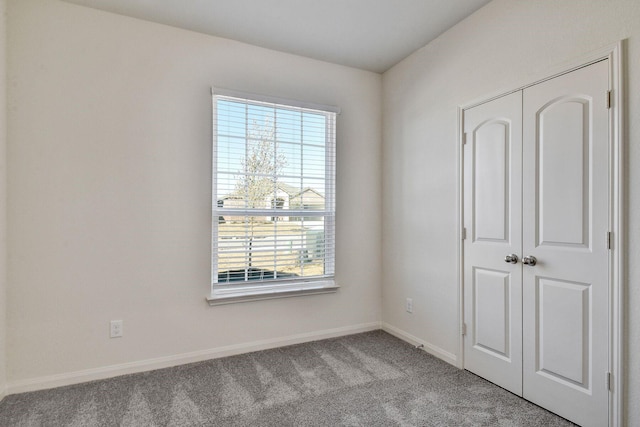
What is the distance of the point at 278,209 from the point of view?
3.13 m

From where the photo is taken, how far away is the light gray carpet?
2.01 meters

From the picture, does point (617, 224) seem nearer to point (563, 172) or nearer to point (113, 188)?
point (563, 172)

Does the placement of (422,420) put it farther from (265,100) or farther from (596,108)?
(265,100)

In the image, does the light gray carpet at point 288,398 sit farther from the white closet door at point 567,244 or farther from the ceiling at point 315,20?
the ceiling at point 315,20

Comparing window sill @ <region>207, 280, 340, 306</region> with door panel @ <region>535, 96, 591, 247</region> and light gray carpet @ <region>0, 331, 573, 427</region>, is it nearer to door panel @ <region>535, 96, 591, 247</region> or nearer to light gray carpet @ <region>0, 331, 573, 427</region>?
light gray carpet @ <region>0, 331, 573, 427</region>

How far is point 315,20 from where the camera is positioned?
263cm

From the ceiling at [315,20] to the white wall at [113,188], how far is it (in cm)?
14

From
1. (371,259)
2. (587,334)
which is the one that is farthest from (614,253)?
(371,259)

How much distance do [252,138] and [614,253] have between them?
8.45 feet

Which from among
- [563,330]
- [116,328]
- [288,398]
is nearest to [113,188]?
[116,328]

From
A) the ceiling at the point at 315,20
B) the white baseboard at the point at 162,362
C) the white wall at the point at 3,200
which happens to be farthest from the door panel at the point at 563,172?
the white wall at the point at 3,200

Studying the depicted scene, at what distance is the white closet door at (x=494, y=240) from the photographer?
227cm

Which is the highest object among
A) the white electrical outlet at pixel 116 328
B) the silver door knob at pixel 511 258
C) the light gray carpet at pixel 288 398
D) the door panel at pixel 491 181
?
the door panel at pixel 491 181

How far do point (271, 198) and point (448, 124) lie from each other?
1.62 m
